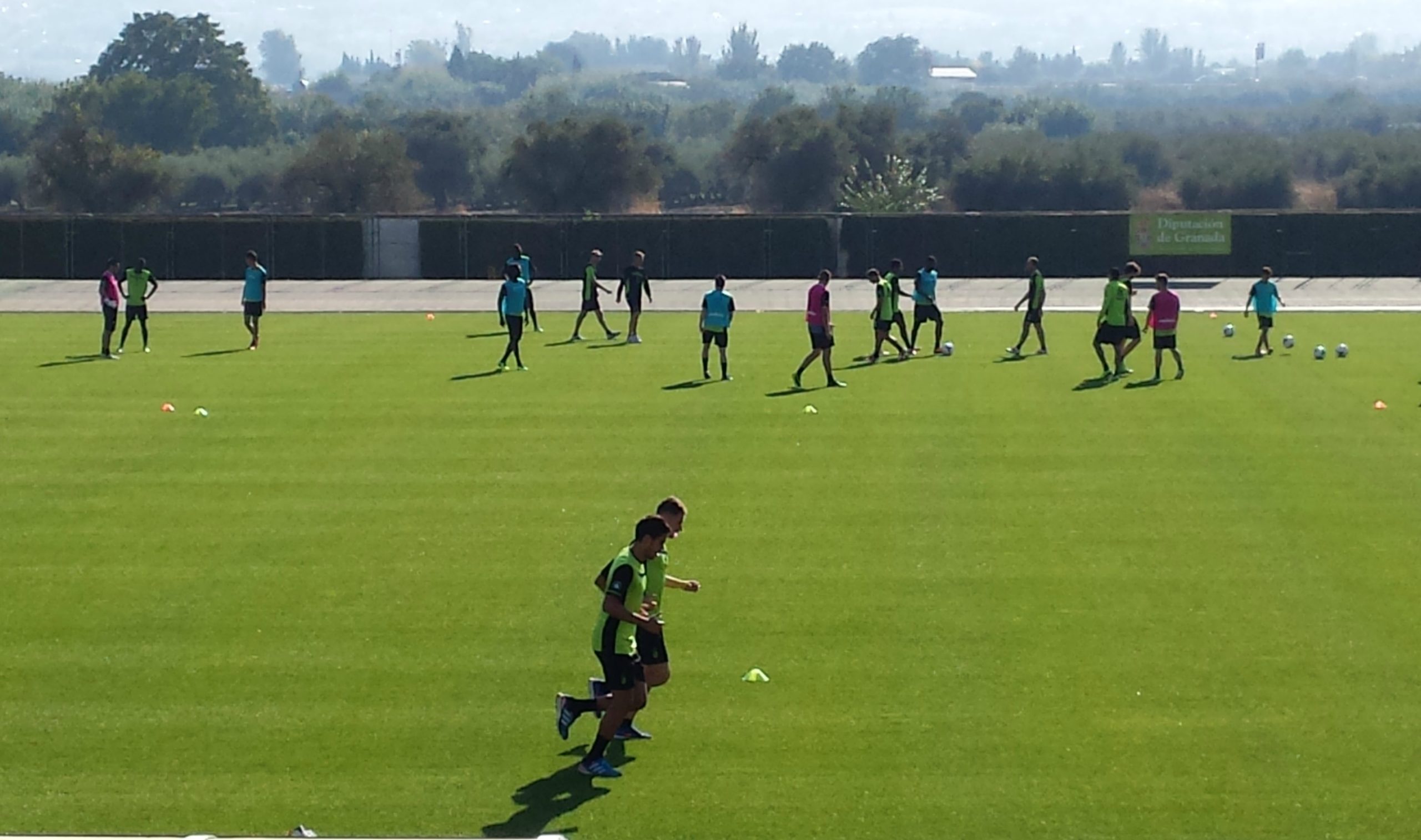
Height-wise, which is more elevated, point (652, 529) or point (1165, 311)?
point (1165, 311)

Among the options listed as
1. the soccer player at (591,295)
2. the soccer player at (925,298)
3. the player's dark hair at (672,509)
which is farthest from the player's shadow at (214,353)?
the player's dark hair at (672,509)

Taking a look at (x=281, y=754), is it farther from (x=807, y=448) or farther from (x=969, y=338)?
(x=969, y=338)

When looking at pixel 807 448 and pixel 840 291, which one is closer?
pixel 807 448

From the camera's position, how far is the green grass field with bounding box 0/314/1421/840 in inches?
434

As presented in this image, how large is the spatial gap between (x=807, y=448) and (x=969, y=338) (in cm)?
1464

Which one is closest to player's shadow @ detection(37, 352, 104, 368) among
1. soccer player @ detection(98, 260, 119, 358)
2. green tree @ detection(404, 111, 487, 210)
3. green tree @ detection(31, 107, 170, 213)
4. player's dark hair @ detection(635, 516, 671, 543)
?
soccer player @ detection(98, 260, 119, 358)

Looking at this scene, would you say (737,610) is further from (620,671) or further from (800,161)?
(800,161)

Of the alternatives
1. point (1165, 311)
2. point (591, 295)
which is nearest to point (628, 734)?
point (1165, 311)

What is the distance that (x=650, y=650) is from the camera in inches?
447

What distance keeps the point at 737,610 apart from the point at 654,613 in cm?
412

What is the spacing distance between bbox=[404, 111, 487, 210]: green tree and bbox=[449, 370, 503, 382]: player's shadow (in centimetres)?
9447

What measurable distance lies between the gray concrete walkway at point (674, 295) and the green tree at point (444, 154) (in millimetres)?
68193

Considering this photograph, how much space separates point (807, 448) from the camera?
2248cm

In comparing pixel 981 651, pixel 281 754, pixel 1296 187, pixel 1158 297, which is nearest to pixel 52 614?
pixel 281 754
